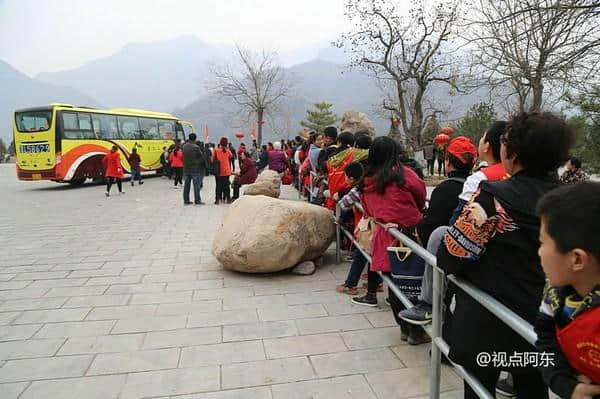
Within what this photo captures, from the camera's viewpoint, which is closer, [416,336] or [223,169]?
[416,336]

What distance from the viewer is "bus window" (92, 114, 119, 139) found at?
629 inches

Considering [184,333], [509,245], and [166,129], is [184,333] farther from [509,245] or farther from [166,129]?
[166,129]

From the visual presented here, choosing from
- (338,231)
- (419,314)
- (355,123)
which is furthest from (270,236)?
(355,123)

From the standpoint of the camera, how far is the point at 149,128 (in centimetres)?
1922

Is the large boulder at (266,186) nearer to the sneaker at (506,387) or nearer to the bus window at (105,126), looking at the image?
the sneaker at (506,387)

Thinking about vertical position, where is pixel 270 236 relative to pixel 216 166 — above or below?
below

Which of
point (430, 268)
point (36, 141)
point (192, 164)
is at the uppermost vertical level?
point (36, 141)

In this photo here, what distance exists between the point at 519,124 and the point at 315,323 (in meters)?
2.53

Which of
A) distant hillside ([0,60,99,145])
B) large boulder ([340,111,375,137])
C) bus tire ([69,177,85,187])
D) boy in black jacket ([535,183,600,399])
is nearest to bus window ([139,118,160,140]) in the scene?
bus tire ([69,177,85,187])

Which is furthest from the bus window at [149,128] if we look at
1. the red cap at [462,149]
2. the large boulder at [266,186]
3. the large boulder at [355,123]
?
the red cap at [462,149]

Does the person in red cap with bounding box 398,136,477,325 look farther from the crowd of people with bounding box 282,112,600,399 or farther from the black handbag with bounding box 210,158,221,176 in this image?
the black handbag with bounding box 210,158,221,176

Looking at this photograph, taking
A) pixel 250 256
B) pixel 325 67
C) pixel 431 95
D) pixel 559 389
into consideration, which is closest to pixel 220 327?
pixel 250 256

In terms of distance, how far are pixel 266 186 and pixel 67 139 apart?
31.3 feet

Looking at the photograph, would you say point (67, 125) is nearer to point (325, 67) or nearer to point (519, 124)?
point (519, 124)
